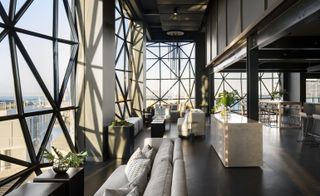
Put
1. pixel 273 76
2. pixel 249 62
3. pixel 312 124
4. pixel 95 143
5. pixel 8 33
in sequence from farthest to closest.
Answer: pixel 273 76
pixel 312 124
pixel 95 143
pixel 249 62
pixel 8 33

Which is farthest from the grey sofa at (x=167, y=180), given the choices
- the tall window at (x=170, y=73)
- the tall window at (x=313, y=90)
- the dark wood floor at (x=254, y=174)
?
the tall window at (x=313, y=90)

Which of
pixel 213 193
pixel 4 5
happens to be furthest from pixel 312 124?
pixel 4 5

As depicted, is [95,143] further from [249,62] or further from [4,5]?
[249,62]

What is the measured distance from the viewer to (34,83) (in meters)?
5.40

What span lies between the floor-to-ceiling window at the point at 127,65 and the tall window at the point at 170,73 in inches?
128

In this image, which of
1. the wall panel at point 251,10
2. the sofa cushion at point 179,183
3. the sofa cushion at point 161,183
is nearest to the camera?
the sofa cushion at point 179,183

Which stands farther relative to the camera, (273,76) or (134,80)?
(273,76)

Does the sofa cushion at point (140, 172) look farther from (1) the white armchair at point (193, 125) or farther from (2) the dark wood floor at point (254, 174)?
(1) the white armchair at point (193, 125)

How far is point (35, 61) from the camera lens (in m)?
5.42

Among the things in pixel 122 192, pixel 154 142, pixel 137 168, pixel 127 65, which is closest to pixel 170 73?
pixel 127 65

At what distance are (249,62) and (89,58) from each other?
412 cm

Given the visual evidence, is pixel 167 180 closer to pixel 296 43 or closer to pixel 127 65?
pixel 296 43

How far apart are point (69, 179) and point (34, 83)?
2.77 meters

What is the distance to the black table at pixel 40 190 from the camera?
2936mm
